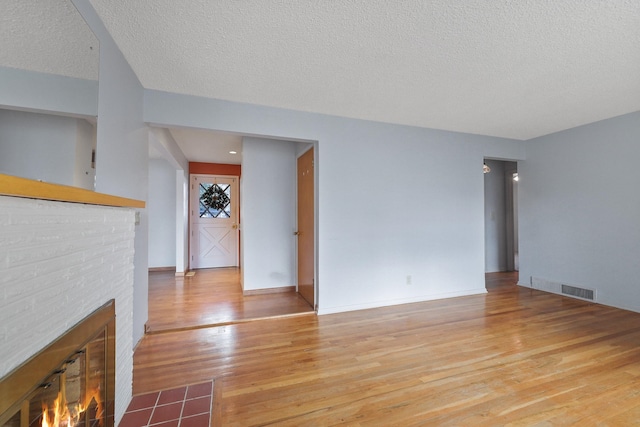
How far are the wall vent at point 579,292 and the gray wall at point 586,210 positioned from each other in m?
0.07

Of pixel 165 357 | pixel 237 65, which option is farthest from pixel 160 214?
pixel 237 65

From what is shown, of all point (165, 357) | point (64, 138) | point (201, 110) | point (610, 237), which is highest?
point (201, 110)

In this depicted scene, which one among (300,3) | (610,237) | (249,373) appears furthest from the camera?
(610,237)

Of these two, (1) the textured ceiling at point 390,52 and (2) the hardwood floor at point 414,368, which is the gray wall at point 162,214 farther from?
(1) the textured ceiling at point 390,52

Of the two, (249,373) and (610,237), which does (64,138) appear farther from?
(610,237)

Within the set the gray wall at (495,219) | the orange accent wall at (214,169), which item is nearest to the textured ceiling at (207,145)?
the orange accent wall at (214,169)

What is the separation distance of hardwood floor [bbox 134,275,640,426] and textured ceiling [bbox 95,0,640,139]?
2406mm

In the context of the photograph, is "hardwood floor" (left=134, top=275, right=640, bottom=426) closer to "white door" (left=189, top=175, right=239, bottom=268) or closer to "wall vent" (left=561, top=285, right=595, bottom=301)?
"wall vent" (left=561, top=285, right=595, bottom=301)

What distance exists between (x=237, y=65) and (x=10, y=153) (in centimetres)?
179

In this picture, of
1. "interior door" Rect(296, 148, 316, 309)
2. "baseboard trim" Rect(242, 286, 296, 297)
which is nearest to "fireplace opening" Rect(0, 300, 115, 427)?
"interior door" Rect(296, 148, 316, 309)

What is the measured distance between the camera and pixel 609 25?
1.80 meters

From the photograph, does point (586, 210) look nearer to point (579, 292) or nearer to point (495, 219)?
point (579, 292)

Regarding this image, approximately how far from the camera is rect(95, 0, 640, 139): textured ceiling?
1.67 m

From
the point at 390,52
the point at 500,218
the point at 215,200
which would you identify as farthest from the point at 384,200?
the point at 215,200
